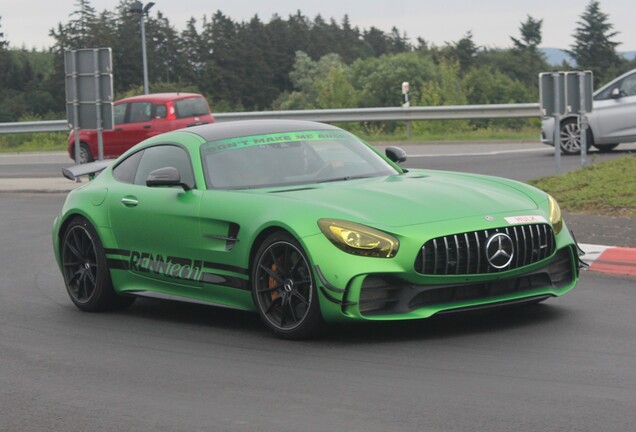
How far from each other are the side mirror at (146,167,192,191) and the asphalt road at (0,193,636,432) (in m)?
0.97

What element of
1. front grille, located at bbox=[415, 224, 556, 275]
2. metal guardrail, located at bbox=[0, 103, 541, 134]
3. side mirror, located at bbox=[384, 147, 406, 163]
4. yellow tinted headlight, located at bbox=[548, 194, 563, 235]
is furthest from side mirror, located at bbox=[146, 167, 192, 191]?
metal guardrail, located at bbox=[0, 103, 541, 134]

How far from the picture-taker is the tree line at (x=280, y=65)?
85938 millimetres

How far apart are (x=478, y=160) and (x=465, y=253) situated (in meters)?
17.1

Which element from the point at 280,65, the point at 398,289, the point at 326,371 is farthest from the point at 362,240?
Result: the point at 280,65

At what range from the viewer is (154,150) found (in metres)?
9.45

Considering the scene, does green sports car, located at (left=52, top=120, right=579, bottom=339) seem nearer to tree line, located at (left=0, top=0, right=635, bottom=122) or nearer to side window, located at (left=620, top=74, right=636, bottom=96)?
side window, located at (left=620, top=74, right=636, bottom=96)

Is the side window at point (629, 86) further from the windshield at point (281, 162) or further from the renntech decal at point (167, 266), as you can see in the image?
the renntech decal at point (167, 266)

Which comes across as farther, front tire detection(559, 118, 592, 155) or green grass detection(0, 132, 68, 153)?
green grass detection(0, 132, 68, 153)

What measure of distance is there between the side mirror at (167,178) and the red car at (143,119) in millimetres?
20023

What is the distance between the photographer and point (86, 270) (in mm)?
9562

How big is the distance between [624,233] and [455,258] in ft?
15.4

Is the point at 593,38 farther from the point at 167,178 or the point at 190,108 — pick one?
the point at 167,178

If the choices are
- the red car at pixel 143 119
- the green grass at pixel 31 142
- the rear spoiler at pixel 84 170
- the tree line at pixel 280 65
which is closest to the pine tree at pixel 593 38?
the tree line at pixel 280 65

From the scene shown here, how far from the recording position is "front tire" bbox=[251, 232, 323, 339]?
24.9 feet
